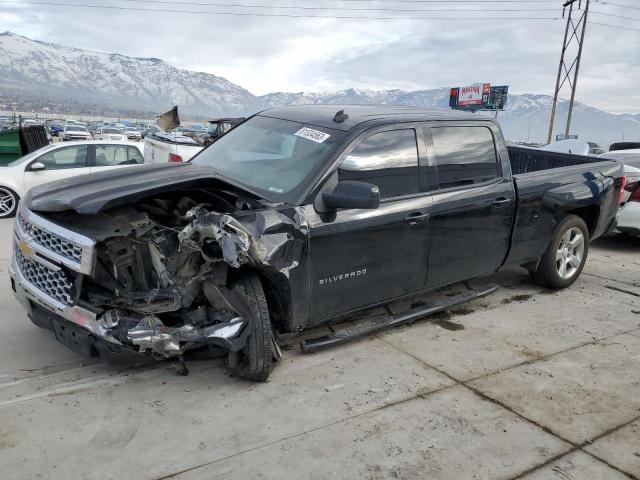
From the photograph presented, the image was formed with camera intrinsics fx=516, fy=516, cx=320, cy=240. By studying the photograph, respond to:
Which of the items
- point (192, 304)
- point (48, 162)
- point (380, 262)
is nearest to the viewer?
point (192, 304)

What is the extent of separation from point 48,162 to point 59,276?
7714 millimetres

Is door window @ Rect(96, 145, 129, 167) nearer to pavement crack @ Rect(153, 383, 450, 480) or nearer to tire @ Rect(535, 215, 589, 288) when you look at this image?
tire @ Rect(535, 215, 589, 288)

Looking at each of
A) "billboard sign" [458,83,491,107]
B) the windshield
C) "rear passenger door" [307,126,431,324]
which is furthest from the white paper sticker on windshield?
"billboard sign" [458,83,491,107]

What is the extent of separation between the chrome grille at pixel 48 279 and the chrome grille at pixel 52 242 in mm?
133

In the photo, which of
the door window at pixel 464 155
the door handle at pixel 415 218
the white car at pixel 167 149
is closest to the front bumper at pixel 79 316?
the door handle at pixel 415 218

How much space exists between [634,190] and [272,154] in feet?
18.7

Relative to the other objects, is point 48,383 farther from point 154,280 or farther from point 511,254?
point 511,254

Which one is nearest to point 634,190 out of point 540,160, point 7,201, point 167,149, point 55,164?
point 540,160

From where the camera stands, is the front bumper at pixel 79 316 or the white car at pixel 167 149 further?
the white car at pixel 167 149

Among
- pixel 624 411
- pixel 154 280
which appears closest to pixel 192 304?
pixel 154 280

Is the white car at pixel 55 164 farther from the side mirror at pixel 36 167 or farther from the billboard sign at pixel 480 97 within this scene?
the billboard sign at pixel 480 97

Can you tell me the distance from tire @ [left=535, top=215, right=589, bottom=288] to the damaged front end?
10.5 ft

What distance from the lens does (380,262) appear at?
12.5ft

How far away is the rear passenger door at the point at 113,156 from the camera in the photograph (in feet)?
→ 33.2
